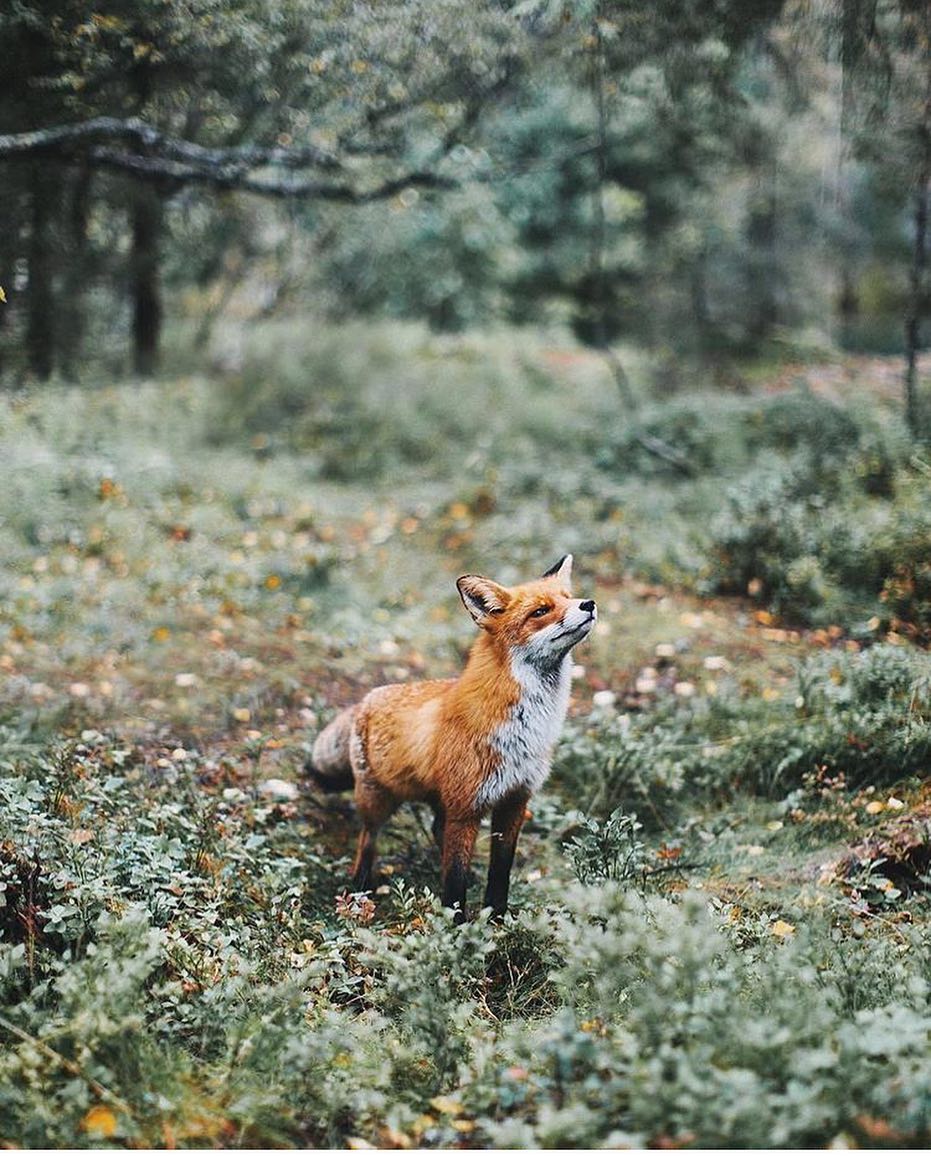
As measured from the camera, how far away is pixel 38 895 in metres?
4.29

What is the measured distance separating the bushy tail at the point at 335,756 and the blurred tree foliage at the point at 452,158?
18.2 feet

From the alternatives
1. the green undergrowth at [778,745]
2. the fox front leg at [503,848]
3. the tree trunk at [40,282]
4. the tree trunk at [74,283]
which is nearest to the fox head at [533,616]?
the fox front leg at [503,848]

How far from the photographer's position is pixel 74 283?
12.0 metres

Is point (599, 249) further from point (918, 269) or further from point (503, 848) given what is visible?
point (503, 848)

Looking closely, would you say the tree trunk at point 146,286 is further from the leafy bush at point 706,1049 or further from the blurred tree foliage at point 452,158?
the leafy bush at point 706,1049

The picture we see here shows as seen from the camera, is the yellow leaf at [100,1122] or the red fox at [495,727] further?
the red fox at [495,727]

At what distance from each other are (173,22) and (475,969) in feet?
24.2

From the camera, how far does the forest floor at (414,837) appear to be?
10.5 ft

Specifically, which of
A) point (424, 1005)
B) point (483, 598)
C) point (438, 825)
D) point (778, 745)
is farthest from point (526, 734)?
point (778, 745)

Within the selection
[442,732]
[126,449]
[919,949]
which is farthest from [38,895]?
[126,449]

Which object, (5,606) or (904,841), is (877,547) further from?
(5,606)

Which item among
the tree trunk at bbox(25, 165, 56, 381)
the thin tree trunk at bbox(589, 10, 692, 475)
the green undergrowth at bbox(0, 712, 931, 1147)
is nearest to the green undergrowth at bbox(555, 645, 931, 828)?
the green undergrowth at bbox(0, 712, 931, 1147)

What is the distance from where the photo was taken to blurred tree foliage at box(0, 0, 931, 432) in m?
7.86

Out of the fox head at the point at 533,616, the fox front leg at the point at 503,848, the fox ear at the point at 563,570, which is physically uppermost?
the fox ear at the point at 563,570
